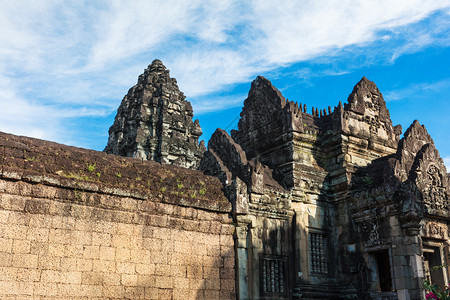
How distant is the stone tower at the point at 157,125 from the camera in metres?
27.8

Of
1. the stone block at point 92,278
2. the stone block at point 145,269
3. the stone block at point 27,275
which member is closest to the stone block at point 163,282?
the stone block at point 145,269

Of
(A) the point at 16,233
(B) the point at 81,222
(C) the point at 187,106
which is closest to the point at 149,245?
(B) the point at 81,222

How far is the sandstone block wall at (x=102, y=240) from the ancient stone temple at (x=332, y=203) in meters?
1.24

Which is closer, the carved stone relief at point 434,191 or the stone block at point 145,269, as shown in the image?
the stone block at point 145,269

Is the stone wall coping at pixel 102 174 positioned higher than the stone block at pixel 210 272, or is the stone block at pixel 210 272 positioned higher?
the stone wall coping at pixel 102 174

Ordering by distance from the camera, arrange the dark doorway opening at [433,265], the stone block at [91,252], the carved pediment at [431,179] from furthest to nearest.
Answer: the dark doorway opening at [433,265], the carved pediment at [431,179], the stone block at [91,252]

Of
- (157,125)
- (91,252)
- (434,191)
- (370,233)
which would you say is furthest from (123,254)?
(157,125)

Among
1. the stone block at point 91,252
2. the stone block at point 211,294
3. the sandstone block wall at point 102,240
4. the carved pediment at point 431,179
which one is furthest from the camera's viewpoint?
the carved pediment at point 431,179

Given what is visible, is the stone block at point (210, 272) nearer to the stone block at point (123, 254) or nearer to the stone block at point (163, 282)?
the stone block at point (163, 282)

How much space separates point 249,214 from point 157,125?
1591 cm

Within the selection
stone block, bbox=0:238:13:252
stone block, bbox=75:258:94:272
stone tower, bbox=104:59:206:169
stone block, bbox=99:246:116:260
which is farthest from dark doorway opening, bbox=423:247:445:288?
stone tower, bbox=104:59:206:169

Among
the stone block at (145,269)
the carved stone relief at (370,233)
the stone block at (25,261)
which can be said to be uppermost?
the carved stone relief at (370,233)

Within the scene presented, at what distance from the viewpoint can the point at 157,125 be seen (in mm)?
28734

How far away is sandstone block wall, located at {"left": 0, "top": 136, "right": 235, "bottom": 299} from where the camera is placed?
9.38 m
